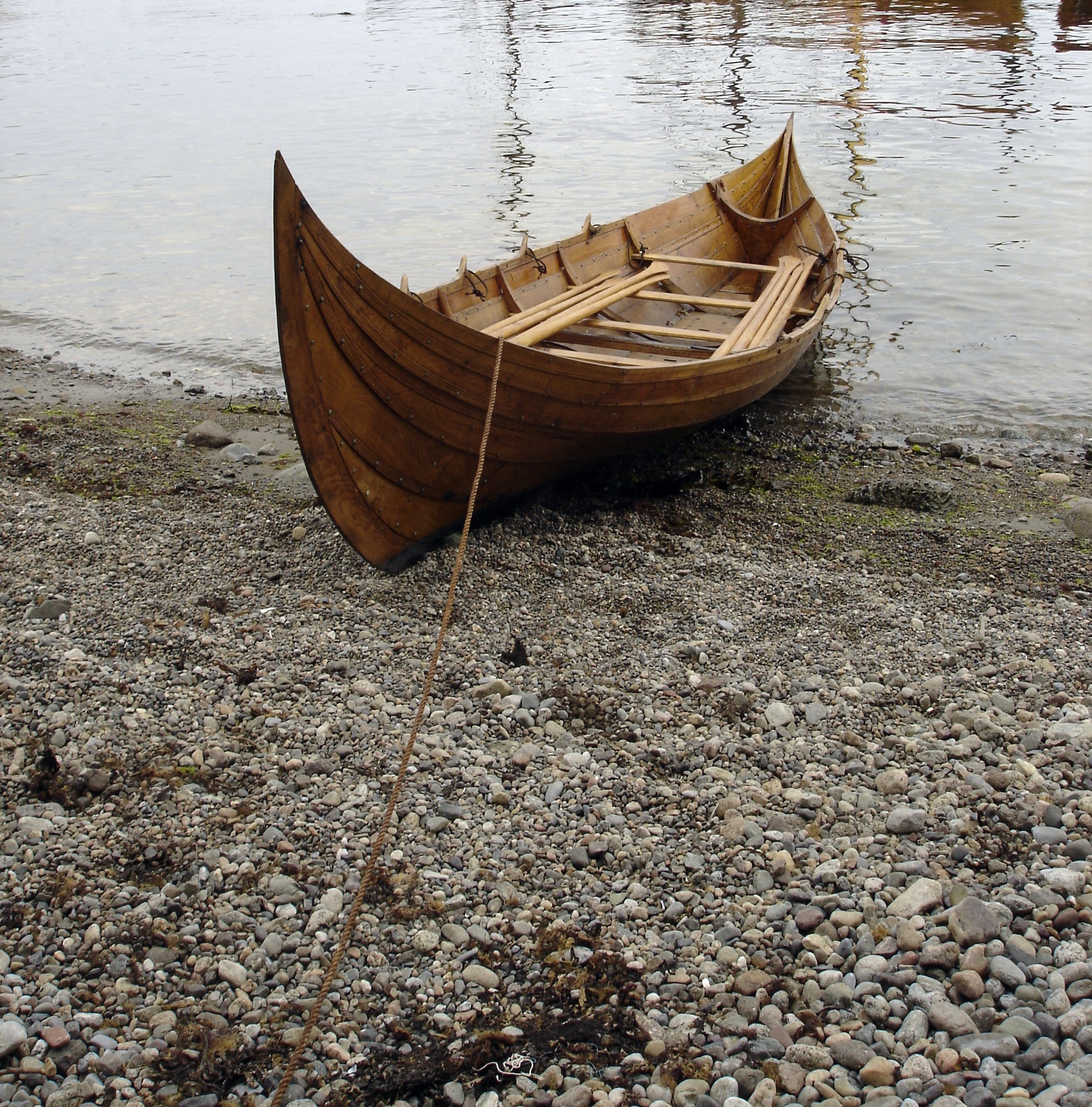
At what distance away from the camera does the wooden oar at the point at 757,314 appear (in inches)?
368

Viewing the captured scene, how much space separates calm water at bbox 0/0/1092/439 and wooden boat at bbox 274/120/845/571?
91.0 inches

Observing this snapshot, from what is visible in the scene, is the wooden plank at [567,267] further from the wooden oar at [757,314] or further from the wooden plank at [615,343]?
the wooden oar at [757,314]

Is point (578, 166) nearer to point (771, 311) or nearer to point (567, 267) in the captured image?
point (567, 267)

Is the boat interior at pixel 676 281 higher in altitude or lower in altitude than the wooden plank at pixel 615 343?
higher

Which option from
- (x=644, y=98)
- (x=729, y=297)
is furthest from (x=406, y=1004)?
(x=644, y=98)

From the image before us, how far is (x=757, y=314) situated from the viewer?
A: 10.3m

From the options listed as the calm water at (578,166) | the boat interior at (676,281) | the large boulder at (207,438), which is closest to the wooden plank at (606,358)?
the boat interior at (676,281)

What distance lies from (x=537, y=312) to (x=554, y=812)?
5.70m

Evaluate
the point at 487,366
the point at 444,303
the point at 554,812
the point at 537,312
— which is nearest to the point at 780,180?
the point at 537,312

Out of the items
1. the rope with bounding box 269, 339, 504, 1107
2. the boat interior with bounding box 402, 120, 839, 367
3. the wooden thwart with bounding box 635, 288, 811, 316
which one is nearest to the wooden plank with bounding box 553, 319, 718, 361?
the boat interior with bounding box 402, 120, 839, 367

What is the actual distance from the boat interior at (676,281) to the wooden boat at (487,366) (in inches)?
1.2

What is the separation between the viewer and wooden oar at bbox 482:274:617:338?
8.48 m

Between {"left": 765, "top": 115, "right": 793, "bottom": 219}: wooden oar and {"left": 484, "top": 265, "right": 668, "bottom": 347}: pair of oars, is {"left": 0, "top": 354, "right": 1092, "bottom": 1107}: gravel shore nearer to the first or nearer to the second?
A: {"left": 484, "top": 265, "right": 668, "bottom": 347}: pair of oars

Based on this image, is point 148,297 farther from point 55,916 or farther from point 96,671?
point 55,916
